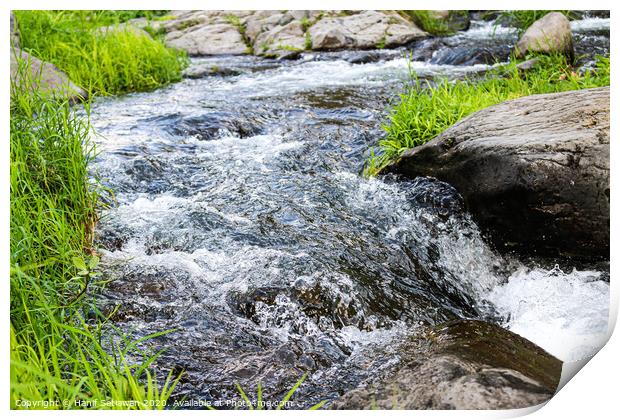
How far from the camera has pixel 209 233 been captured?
275 centimetres

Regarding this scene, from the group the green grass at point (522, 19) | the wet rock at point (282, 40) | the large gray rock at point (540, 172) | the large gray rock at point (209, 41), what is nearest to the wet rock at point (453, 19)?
the green grass at point (522, 19)

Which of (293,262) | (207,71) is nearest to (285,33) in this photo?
(207,71)

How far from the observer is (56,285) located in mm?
1920

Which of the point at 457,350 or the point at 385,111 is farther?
the point at 385,111

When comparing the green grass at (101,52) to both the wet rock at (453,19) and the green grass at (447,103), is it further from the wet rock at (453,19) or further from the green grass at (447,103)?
the wet rock at (453,19)

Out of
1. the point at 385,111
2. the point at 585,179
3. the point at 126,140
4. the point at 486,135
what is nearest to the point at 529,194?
the point at 585,179

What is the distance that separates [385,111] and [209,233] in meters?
2.33

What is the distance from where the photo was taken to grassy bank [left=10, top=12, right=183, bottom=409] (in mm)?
1488

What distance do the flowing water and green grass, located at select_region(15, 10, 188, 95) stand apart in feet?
1.40

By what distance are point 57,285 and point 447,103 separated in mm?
2895

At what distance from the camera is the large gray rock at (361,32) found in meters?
3.82

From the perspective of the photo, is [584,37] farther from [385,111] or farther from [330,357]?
[330,357]

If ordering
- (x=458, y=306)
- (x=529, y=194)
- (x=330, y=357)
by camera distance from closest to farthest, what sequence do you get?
(x=330, y=357) < (x=458, y=306) < (x=529, y=194)

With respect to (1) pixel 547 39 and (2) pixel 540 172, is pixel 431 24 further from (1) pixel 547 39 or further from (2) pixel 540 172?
(2) pixel 540 172
